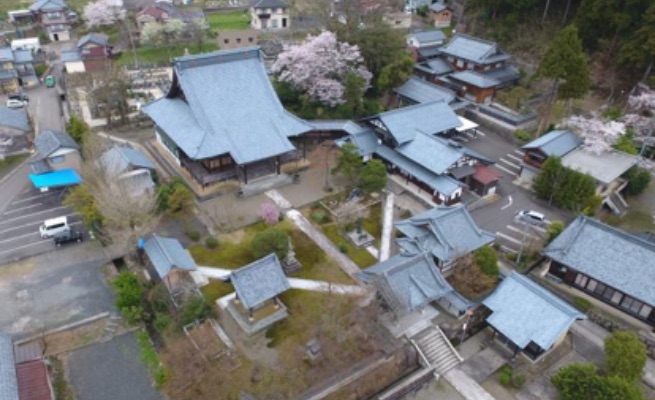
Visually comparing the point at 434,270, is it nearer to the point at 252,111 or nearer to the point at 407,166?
the point at 407,166

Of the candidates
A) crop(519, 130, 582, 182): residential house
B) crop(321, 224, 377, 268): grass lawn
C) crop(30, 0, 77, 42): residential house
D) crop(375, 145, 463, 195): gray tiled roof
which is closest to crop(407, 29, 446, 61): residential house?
crop(519, 130, 582, 182): residential house

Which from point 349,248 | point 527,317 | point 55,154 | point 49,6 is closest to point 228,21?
point 49,6

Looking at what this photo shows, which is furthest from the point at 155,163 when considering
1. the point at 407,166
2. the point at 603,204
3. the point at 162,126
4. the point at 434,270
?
the point at 603,204

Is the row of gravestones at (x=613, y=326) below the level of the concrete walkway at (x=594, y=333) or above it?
above

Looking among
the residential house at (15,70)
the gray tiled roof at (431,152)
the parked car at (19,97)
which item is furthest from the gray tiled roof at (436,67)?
the residential house at (15,70)

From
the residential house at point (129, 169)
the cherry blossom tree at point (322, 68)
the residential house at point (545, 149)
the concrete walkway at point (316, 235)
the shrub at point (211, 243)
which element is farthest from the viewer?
the cherry blossom tree at point (322, 68)

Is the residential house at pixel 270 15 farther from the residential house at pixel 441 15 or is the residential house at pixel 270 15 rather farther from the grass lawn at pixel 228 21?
the residential house at pixel 441 15

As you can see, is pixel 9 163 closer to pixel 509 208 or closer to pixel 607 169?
pixel 509 208
